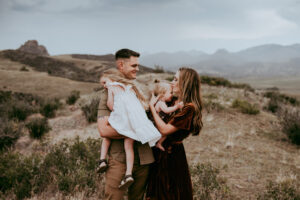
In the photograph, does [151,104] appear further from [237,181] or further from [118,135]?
[237,181]

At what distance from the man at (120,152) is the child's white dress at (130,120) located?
124mm

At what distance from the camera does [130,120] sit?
7.31 feet

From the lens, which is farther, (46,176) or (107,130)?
(46,176)

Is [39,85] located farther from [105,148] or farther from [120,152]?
[120,152]

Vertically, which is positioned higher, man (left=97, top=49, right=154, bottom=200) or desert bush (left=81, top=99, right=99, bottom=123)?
man (left=97, top=49, right=154, bottom=200)

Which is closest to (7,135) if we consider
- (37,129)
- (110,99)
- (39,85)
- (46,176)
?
(37,129)

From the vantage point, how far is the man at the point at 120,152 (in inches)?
93.0

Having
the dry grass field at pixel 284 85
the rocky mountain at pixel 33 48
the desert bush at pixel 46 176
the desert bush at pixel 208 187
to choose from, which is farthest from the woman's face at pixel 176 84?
the rocky mountain at pixel 33 48

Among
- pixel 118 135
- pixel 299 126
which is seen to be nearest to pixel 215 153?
pixel 299 126

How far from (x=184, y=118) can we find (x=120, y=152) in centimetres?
80

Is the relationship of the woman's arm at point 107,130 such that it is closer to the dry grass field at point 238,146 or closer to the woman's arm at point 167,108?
the woman's arm at point 167,108

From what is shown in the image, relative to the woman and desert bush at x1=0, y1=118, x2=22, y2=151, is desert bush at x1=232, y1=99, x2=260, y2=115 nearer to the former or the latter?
the woman

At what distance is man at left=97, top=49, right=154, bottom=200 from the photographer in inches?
93.0

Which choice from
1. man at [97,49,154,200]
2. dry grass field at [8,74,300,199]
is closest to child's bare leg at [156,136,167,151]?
man at [97,49,154,200]
